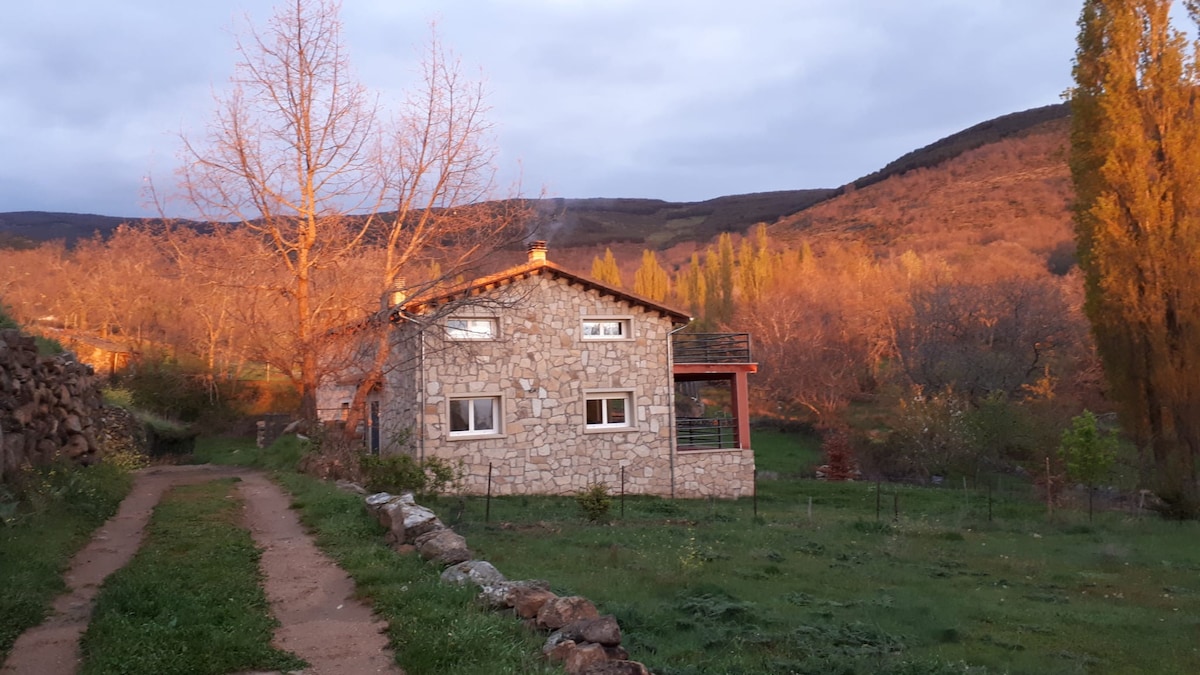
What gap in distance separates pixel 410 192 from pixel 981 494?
21.7m

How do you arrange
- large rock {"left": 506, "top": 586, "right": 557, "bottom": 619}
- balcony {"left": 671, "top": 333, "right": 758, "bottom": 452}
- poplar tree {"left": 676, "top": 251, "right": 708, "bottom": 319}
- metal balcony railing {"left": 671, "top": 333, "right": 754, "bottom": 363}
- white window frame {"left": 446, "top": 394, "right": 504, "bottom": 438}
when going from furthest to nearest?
poplar tree {"left": 676, "top": 251, "right": 708, "bottom": 319} < metal balcony railing {"left": 671, "top": 333, "right": 754, "bottom": 363} < balcony {"left": 671, "top": 333, "right": 758, "bottom": 452} < white window frame {"left": 446, "top": 394, "right": 504, "bottom": 438} < large rock {"left": 506, "top": 586, "right": 557, "bottom": 619}

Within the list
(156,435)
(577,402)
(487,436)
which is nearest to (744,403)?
(577,402)

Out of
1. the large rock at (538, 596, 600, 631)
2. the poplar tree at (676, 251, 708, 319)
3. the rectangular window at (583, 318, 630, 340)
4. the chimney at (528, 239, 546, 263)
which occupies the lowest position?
the large rock at (538, 596, 600, 631)

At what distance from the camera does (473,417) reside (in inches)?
971

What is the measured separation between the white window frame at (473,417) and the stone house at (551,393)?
0.03m

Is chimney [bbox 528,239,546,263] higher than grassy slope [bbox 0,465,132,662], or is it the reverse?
chimney [bbox 528,239,546,263]

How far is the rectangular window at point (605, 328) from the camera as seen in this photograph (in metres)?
26.1

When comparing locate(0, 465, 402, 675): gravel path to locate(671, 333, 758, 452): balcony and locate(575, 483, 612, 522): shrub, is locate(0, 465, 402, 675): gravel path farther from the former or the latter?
locate(671, 333, 758, 452): balcony

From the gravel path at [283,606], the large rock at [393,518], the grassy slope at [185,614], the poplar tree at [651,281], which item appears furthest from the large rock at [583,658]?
the poplar tree at [651,281]

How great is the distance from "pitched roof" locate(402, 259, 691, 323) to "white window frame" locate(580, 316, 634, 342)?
58 centimetres

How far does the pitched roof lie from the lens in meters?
22.5

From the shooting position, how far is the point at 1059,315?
46.0 m

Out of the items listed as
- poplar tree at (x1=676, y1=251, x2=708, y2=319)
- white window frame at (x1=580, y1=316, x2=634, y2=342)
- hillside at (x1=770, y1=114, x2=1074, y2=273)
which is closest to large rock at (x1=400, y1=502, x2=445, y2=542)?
white window frame at (x1=580, y1=316, x2=634, y2=342)

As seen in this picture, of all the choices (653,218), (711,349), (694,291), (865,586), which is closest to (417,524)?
(865,586)
